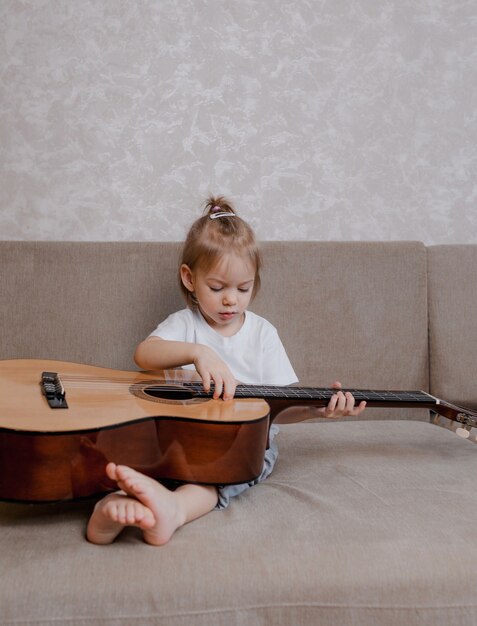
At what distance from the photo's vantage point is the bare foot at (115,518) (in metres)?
1.26

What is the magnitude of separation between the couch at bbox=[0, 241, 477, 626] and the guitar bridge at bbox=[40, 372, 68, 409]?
0.20 metres

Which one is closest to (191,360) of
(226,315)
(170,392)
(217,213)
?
(170,392)

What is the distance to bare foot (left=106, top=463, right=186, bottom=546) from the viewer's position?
1.27m

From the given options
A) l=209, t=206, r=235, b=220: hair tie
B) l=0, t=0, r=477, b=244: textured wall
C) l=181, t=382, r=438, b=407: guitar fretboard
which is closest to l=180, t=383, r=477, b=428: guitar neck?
l=181, t=382, r=438, b=407: guitar fretboard

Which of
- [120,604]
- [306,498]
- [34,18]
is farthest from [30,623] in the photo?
[34,18]

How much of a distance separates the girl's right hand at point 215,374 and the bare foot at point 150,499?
29 centimetres

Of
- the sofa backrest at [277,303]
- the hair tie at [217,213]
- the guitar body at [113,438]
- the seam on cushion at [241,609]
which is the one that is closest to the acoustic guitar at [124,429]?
the guitar body at [113,438]

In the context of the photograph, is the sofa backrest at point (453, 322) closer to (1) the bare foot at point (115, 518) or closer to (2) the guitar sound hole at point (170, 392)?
(2) the guitar sound hole at point (170, 392)

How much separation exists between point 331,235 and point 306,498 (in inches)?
48.9

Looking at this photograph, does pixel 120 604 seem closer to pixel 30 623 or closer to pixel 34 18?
pixel 30 623

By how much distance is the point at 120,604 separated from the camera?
1.16 meters

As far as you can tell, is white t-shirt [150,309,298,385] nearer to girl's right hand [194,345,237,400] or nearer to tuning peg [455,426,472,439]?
girl's right hand [194,345,237,400]

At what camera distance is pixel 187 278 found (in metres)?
1.91

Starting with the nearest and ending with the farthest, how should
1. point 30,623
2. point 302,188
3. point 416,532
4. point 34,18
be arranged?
point 30,623 → point 416,532 → point 34,18 → point 302,188
